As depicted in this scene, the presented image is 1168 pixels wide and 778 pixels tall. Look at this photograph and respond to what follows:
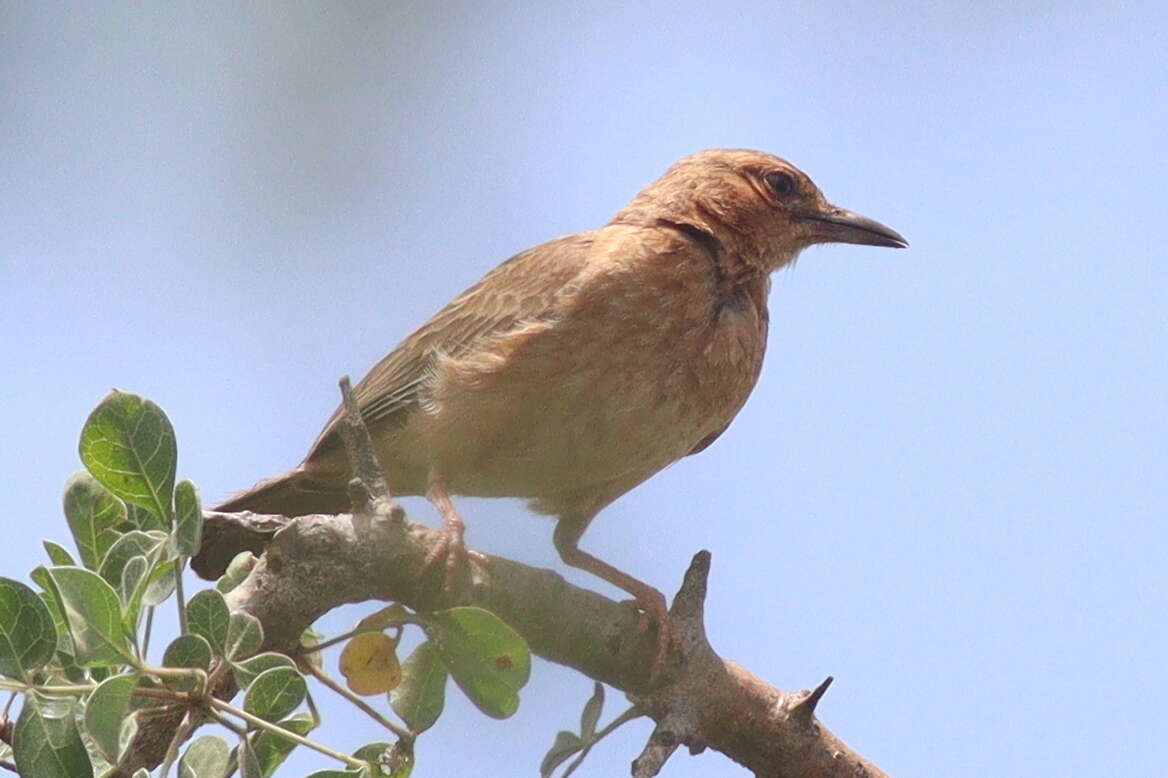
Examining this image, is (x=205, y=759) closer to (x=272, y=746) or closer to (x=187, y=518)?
(x=272, y=746)

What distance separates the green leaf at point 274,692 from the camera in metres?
2.56

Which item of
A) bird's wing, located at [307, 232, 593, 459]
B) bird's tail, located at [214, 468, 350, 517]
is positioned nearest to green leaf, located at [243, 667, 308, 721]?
bird's wing, located at [307, 232, 593, 459]

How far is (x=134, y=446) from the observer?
266 centimetres

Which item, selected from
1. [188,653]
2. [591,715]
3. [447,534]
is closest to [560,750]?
[591,715]

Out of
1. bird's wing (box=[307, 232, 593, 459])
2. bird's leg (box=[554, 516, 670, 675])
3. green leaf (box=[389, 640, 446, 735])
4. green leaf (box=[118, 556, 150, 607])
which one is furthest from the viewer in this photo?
bird's wing (box=[307, 232, 593, 459])

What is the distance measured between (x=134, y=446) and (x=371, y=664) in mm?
758

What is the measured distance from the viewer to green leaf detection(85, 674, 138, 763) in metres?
2.29

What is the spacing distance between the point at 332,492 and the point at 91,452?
244 cm

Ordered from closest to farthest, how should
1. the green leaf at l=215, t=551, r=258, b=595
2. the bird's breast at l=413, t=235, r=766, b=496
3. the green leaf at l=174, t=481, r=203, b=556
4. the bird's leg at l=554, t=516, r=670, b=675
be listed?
the green leaf at l=174, t=481, r=203, b=556 < the green leaf at l=215, t=551, r=258, b=595 < the bird's leg at l=554, t=516, r=670, b=675 < the bird's breast at l=413, t=235, r=766, b=496

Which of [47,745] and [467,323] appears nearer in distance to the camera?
[47,745]

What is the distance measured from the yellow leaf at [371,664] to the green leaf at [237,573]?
256 millimetres

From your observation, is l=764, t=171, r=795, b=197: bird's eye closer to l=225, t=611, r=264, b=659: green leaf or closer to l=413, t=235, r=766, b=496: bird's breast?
l=413, t=235, r=766, b=496: bird's breast

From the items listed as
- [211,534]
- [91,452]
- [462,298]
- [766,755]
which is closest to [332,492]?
[462,298]

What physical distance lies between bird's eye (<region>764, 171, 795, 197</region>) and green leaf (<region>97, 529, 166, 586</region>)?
354 cm
